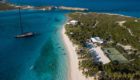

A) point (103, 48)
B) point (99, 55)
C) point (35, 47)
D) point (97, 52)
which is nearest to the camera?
point (99, 55)

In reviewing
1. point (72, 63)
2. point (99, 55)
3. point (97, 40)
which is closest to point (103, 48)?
point (99, 55)

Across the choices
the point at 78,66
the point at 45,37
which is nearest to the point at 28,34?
the point at 45,37

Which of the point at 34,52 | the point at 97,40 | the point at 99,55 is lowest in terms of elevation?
the point at 34,52

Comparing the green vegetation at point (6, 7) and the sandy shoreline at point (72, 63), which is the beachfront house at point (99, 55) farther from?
the green vegetation at point (6, 7)

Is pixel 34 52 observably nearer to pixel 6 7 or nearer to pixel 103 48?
pixel 103 48

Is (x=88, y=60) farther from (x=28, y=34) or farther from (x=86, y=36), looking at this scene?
(x=28, y=34)

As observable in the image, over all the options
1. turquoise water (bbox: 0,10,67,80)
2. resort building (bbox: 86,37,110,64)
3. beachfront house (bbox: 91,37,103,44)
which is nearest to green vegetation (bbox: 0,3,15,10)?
turquoise water (bbox: 0,10,67,80)
